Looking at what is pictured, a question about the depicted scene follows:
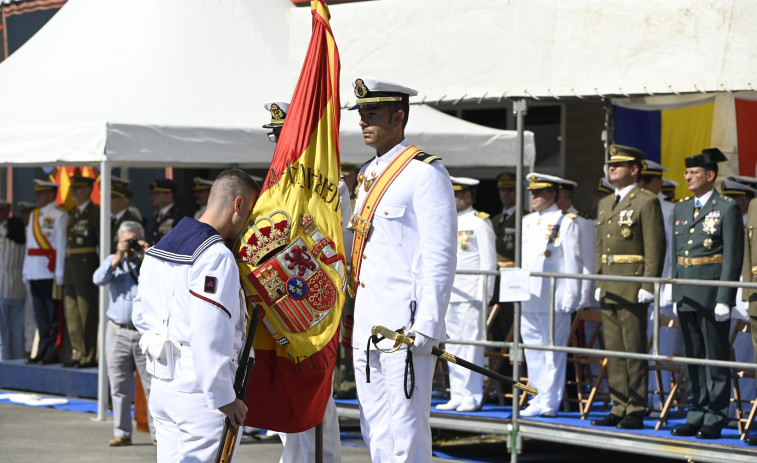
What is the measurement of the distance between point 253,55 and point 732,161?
180 inches

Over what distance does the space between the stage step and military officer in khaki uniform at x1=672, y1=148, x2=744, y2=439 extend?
238 inches

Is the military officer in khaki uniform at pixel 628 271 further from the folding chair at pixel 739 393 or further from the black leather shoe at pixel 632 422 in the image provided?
the folding chair at pixel 739 393

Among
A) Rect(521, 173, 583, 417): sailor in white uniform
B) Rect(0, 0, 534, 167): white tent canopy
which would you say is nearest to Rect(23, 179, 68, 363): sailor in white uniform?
Rect(0, 0, 534, 167): white tent canopy

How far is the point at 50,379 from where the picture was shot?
41.1 ft

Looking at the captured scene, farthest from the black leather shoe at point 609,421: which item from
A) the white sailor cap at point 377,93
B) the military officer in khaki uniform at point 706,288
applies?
the white sailor cap at point 377,93

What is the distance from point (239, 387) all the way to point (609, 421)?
4446 mm

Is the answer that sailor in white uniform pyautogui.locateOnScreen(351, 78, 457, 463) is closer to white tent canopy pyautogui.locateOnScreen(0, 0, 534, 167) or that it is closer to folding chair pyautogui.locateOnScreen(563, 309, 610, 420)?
folding chair pyautogui.locateOnScreen(563, 309, 610, 420)

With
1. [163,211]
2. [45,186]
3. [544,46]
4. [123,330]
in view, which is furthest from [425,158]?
[45,186]

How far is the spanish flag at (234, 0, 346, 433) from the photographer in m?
5.17

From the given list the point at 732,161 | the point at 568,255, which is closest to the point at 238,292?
the point at 568,255

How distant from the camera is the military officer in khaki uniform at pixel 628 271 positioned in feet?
28.5

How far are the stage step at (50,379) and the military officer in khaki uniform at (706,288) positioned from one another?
19.8 feet

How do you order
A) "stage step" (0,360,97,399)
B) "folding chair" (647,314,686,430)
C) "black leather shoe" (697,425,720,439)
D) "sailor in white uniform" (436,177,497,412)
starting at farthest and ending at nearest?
"stage step" (0,360,97,399)
"sailor in white uniform" (436,177,497,412)
"folding chair" (647,314,686,430)
"black leather shoe" (697,425,720,439)

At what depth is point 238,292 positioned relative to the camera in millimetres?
4793
